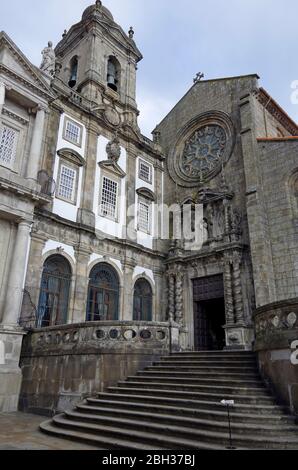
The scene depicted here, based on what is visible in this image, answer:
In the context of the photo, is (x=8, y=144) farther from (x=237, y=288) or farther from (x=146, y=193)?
(x=237, y=288)

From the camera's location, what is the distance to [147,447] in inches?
245

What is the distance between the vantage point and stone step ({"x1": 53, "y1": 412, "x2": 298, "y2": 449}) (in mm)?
5820

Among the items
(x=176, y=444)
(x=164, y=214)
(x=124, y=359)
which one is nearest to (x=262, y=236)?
(x=164, y=214)

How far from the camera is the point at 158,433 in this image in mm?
6727

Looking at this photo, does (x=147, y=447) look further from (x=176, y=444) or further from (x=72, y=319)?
(x=72, y=319)

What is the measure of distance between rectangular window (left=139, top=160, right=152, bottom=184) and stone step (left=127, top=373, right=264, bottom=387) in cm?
1406

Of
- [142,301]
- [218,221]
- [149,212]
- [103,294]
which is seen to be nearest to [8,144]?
[103,294]

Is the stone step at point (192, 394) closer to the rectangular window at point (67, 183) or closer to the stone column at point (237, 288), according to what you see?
the stone column at point (237, 288)

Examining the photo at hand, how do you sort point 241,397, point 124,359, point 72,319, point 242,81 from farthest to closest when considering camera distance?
point 242,81 < point 72,319 < point 124,359 < point 241,397

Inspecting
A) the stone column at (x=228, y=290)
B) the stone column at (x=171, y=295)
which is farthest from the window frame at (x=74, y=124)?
the stone column at (x=228, y=290)

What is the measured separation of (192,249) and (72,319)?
25.6 ft

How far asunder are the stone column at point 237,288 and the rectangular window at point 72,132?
972cm

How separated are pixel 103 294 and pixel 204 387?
10.0m

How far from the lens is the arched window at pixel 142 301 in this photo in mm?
19281
